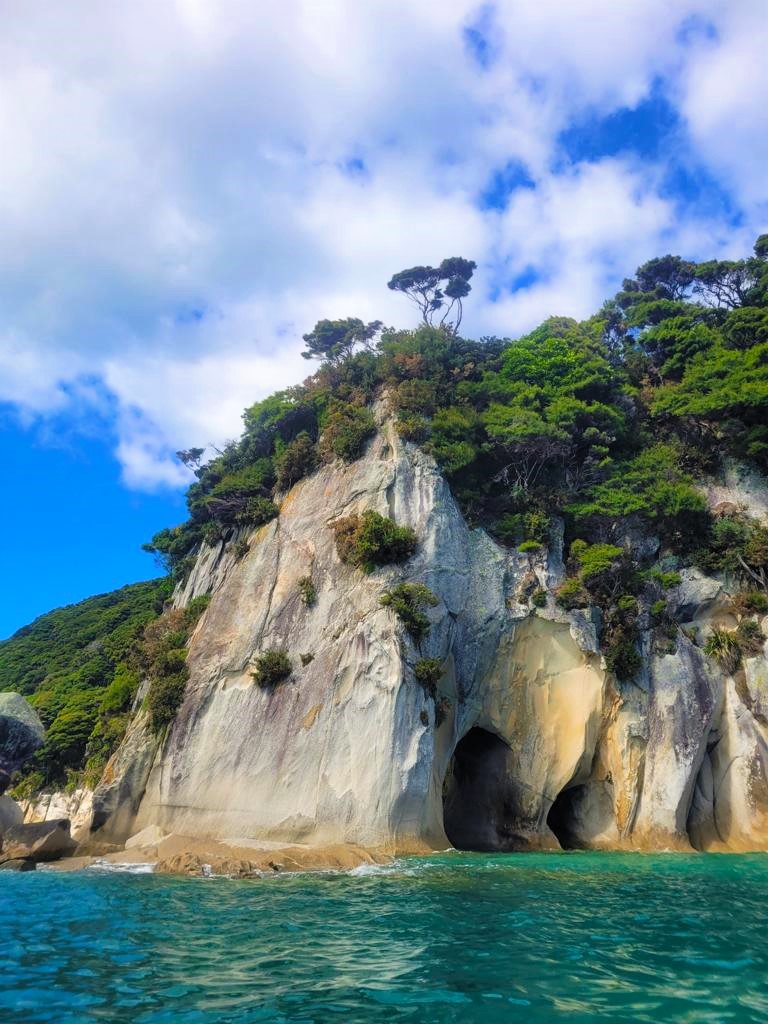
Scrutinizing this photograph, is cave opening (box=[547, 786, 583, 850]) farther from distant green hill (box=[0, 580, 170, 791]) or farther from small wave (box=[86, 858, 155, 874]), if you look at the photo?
distant green hill (box=[0, 580, 170, 791])

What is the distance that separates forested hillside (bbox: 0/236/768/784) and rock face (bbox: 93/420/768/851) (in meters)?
1.47

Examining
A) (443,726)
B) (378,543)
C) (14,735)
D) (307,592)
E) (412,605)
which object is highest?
(378,543)

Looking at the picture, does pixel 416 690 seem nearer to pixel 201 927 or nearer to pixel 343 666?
pixel 343 666

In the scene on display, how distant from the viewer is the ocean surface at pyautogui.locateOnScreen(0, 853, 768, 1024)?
6898 mm

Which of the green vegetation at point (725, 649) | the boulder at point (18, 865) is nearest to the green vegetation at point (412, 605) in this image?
the green vegetation at point (725, 649)

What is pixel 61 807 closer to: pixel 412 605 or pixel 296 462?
pixel 296 462

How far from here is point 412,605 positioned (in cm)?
2569

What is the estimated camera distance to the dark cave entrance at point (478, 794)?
27423 millimetres

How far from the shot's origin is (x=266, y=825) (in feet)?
77.3

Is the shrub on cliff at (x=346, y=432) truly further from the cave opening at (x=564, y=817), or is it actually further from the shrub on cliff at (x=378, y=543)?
the cave opening at (x=564, y=817)

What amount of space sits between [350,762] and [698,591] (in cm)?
1673

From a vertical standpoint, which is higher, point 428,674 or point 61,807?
point 428,674

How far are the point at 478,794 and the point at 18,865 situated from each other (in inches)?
688

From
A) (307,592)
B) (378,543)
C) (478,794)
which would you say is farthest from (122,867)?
(478,794)
